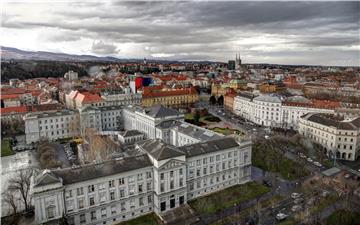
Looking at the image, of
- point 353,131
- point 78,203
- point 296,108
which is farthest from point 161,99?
point 78,203

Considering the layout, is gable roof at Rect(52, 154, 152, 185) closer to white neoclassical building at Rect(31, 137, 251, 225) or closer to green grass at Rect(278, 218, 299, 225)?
white neoclassical building at Rect(31, 137, 251, 225)

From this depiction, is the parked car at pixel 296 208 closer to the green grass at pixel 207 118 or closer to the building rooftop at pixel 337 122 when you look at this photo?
the building rooftop at pixel 337 122

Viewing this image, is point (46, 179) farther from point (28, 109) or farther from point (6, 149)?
point (28, 109)

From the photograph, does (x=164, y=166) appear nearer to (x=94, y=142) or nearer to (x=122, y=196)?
(x=122, y=196)

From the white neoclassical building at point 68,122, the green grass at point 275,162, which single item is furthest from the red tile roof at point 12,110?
the green grass at point 275,162

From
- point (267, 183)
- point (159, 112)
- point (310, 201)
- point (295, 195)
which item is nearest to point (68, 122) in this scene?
point (159, 112)
